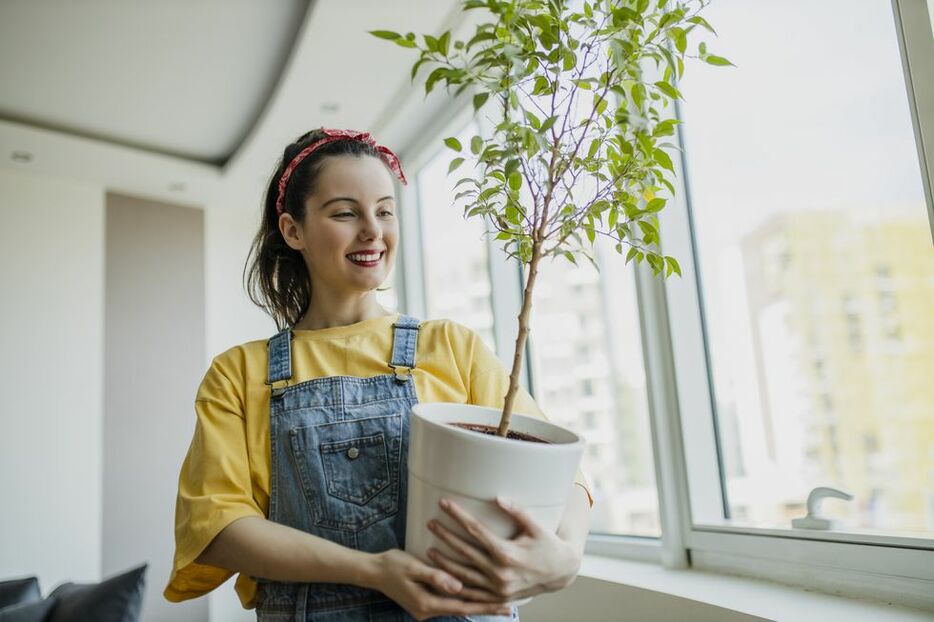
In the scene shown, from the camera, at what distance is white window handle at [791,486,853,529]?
4.55ft

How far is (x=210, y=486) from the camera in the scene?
0.90m

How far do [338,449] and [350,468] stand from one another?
0.03 metres

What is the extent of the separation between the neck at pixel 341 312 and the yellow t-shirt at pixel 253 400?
29mm

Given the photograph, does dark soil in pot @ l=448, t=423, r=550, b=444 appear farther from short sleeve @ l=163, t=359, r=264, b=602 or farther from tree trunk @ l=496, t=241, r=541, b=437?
short sleeve @ l=163, t=359, r=264, b=602

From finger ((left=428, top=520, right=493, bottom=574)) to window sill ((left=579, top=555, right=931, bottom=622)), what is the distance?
714 millimetres

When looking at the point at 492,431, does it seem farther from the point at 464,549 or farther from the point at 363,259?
A: the point at 363,259

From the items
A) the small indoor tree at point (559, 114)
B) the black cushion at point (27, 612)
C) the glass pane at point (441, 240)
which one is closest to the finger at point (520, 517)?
the small indoor tree at point (559, 114)

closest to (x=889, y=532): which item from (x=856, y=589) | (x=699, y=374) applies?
(x=856, y=589)

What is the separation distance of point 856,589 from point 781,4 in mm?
1317

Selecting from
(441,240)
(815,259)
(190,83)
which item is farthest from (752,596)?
(190,83)

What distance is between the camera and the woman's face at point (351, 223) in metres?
1.05

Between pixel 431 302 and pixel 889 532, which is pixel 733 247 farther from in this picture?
pixel 431 302

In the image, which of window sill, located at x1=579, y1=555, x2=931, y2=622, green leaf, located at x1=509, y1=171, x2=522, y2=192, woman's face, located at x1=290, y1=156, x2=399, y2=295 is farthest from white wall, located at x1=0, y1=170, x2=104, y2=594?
green leaf, located at x1=509, y1=171, x2=522, y2=192

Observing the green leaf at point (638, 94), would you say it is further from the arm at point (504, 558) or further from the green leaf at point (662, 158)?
the arm at point (504, 558)
